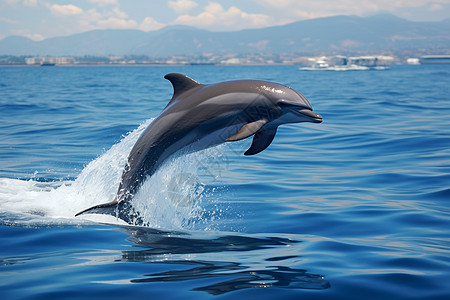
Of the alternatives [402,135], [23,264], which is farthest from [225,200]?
[402,135]

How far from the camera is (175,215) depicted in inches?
313

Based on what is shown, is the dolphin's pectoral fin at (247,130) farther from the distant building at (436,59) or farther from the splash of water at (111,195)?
the distant building at (436,59)

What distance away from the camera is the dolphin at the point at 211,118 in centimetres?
631

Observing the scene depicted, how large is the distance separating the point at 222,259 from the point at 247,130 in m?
1.45

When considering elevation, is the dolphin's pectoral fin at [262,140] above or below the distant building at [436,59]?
below

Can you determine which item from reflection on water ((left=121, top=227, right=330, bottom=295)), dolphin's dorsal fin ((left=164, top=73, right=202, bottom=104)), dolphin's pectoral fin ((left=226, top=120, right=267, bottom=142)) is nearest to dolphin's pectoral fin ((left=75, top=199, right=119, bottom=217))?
reflection on water ((left=121, top=227, right=330, bottom=295))

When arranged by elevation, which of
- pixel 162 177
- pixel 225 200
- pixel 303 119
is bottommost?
pixel 225 200

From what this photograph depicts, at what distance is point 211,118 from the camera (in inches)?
252

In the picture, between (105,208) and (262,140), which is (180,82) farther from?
(105,208)

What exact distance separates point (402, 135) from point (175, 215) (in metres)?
9.11

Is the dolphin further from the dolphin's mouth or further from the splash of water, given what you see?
the splash of water

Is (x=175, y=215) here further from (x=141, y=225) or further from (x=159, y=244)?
(x=159, y=244)

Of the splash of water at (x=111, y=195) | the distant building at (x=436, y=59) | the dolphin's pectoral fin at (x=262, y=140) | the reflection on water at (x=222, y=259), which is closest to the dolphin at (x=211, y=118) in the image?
the dolphin's pectoral fin at (x=262, y=140)

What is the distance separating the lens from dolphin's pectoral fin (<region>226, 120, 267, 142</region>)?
588 cm
